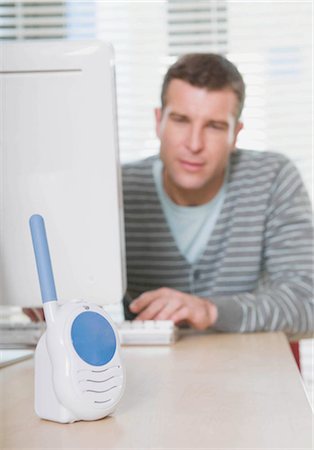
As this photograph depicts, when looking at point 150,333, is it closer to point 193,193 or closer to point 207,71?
point 193,193

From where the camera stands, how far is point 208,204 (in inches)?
72.0

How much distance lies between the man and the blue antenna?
0.88 metres

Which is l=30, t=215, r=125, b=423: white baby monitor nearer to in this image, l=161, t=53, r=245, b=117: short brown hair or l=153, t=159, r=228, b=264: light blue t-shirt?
l=153, t=159, r=228, b=264: light blue t-shirt

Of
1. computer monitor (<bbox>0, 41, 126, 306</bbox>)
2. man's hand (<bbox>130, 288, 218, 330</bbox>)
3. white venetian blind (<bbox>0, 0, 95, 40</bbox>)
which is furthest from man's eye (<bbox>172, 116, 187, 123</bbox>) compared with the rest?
white venetian blind (<bbox>0, 0, 95, 40</bbox>)

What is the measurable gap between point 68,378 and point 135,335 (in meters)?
0.51

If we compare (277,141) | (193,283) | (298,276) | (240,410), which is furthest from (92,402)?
(277,141)

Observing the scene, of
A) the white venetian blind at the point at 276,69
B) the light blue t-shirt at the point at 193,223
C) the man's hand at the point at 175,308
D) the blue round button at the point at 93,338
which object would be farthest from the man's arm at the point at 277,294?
the white venetian blind at the point at 276,69

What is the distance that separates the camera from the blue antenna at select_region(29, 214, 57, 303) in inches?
32.4

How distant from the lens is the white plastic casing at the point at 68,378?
0.78 metres

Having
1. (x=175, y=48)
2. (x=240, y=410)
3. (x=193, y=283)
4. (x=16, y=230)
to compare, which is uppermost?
(x=175, y=48)

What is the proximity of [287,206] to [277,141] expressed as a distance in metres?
1.13

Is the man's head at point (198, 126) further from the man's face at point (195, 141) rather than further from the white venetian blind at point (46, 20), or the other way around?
the white venetian blind at point (46, 20)

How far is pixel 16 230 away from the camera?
1.11 metres

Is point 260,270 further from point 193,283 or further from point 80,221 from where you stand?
point 80,221
